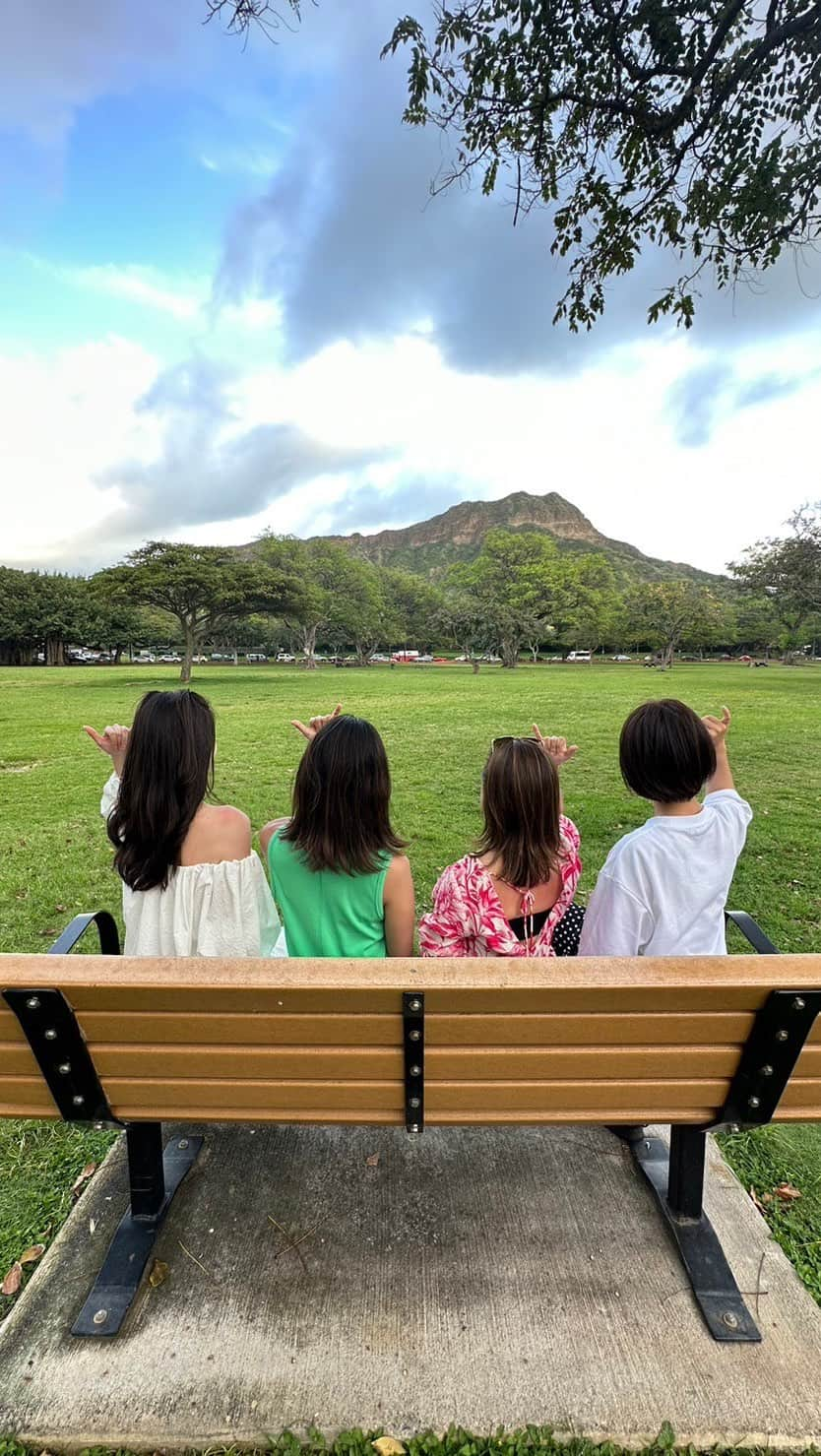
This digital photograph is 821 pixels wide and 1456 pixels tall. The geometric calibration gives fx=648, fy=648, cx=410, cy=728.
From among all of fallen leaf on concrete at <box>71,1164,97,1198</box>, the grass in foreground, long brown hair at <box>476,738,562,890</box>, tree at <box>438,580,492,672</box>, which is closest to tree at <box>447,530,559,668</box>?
tree at <box>438,580,492,672</box>

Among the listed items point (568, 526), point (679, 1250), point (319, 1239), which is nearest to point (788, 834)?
point (679, 1250)

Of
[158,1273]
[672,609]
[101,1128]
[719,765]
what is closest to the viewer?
[101,1128]

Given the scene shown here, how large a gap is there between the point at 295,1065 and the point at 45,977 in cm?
50

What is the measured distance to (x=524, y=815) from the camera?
1816 mm

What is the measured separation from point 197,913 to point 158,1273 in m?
0.86

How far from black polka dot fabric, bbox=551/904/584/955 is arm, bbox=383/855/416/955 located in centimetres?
58

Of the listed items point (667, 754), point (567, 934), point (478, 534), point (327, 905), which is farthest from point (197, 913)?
point (478, 534)

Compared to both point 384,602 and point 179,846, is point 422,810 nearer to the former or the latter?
point 179,846

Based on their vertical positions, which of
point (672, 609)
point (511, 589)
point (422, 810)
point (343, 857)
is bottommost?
point (422, 810)

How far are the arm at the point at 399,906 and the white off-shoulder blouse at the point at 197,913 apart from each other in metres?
0.45

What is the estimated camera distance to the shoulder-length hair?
73.5 inches

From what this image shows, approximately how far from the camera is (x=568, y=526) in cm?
15388

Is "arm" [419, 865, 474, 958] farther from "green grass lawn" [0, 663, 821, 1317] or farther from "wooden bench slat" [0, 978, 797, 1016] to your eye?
"green grass lawn" [0, 663, 821, 1317]

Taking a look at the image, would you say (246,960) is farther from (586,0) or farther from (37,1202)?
(586,0)
